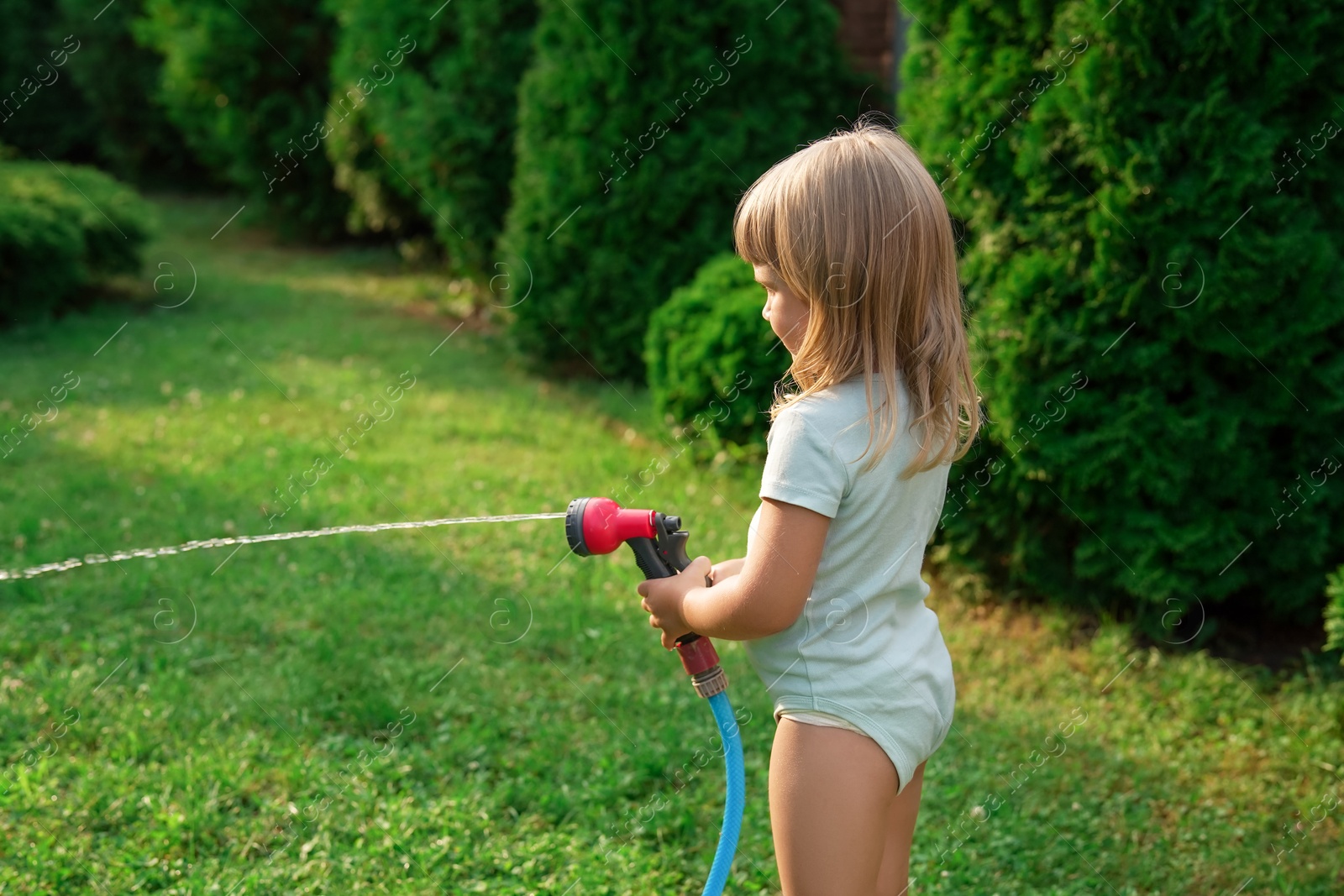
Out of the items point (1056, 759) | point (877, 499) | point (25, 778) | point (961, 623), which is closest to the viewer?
point (877, 499)

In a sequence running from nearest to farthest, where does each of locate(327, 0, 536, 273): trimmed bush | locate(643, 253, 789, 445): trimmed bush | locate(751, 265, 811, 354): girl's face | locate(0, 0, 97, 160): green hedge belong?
locate(751, 265, 811, 354): girl's face → locate(643, 253, 789, 445): trimmed bush → locate(327, 0, 536, 273): trimmed bush → locate(0, 0, 97, 160): green hedge

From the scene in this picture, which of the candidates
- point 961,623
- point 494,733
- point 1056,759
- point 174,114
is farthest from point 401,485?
point 174,114

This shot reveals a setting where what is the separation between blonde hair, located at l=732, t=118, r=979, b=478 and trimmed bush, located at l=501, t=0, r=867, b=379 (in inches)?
172

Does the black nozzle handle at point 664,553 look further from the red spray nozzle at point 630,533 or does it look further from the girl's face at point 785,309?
the girl's face at point 785,309

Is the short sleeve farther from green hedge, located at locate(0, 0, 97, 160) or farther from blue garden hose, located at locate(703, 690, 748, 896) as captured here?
green hedge, located at locate(0, 0, 97, 160)

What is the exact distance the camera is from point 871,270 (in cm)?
172

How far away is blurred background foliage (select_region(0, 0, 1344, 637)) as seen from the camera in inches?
135

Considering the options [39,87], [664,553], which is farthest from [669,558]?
[39,87]

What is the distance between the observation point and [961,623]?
4094mm

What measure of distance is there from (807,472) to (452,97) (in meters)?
6.71

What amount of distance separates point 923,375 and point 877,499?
0.22 metres

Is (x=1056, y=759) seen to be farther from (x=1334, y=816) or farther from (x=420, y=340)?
(x=420, y=340)

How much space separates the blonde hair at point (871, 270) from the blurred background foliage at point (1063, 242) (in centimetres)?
202

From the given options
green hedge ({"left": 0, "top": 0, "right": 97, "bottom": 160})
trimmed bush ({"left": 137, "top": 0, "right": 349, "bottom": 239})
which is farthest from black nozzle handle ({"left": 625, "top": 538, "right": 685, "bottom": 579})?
green hedge ({"left": 0, "top": 0, "right": 97, "bottom": 160})
